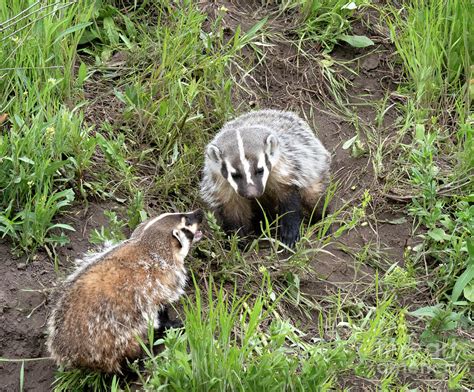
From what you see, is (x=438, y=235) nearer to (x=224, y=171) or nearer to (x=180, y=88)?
(x=224, y=171)

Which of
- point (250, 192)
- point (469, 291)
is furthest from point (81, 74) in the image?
point (469, 291)

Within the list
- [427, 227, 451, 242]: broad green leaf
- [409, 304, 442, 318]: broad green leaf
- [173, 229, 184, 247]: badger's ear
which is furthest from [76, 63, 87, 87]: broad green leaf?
[409, 304, 442, 318]: broad green leaf

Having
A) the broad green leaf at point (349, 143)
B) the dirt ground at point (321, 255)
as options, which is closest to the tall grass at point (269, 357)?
the dirt ground at point (321, 255)

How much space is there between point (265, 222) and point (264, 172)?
0.53 meters

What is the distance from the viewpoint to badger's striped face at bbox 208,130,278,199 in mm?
4680

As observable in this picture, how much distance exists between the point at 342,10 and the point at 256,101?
85 centimetres

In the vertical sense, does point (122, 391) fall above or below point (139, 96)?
below

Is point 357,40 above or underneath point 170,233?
underneath

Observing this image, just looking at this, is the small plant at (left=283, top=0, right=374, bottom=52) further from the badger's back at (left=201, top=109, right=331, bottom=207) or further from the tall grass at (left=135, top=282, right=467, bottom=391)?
the tall grass at (left=135, top=282, right=467, bottom=391)

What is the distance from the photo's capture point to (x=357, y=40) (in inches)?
234

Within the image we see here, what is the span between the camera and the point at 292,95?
→ 5.85 metres

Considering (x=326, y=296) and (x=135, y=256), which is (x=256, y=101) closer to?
(x=326, y=296)

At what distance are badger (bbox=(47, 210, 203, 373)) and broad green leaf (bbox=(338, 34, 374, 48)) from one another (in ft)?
7.80

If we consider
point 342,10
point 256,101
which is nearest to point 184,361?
point 256,101
